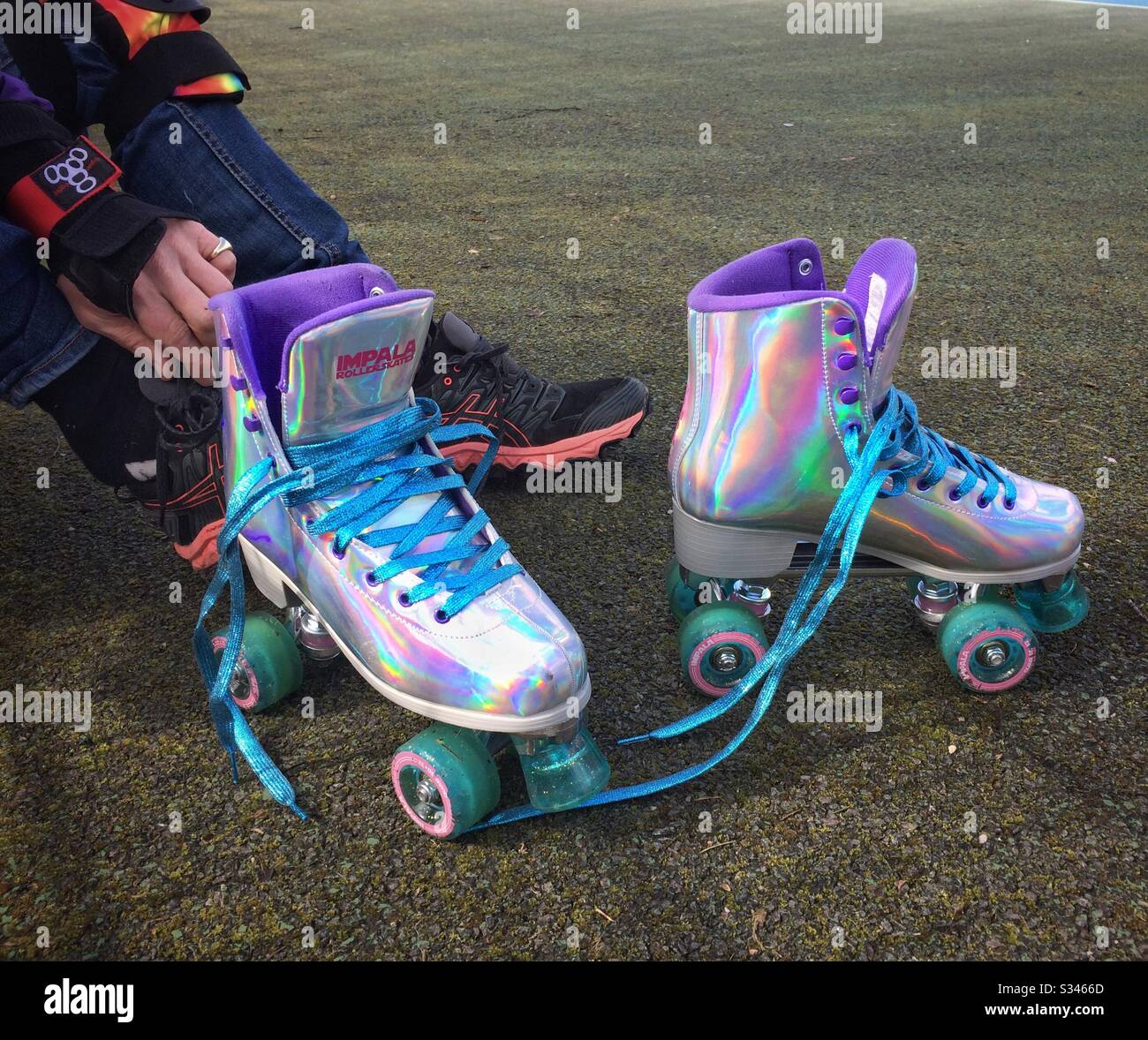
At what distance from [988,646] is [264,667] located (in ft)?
3.02

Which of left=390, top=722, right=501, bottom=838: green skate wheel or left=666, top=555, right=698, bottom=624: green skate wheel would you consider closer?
left=390, top=722, right=501, bottom=838: green skate wheel

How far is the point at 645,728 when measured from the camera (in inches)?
53.1

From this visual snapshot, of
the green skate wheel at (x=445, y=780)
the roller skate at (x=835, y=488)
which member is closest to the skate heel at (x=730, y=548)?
the roller skate at (x=835, y=488)

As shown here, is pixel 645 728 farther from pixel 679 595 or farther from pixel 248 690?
pixel 248 690

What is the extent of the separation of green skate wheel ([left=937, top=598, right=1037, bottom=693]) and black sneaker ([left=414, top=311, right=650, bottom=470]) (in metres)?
0.75

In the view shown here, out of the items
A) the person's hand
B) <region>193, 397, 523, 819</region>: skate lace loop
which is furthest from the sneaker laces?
the person's hand

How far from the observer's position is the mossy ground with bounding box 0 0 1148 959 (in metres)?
1.08

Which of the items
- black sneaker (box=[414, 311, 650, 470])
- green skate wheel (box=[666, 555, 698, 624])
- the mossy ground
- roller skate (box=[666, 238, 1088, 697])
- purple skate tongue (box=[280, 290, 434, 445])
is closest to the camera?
the mossy ground

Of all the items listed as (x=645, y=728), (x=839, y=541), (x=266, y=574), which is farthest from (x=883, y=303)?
(x=266, y=574)

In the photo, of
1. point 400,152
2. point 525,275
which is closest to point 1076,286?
point 525,275

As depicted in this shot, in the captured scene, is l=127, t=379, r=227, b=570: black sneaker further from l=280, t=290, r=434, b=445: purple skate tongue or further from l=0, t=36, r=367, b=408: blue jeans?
l=280, t=290, r=434, b=445: purple skate tongue

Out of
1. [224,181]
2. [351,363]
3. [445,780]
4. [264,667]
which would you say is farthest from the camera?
[224,181]

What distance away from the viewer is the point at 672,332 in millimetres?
2570

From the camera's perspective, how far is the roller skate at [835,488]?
131 centimetres
